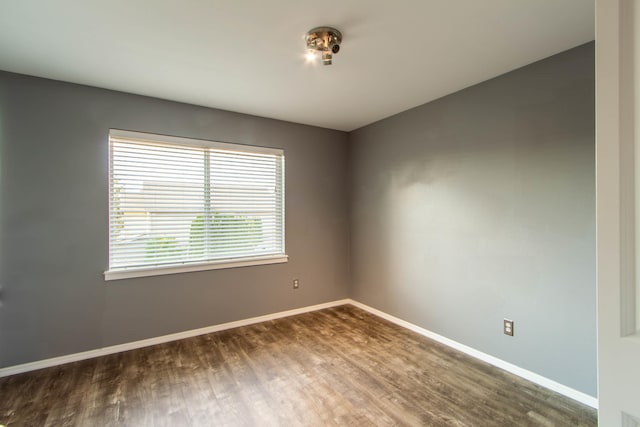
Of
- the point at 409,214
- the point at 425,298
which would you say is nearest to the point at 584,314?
the point at 425,298

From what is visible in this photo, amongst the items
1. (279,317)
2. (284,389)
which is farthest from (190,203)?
(284,389)

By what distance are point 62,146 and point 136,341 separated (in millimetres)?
1923

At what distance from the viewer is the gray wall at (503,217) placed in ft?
6.68

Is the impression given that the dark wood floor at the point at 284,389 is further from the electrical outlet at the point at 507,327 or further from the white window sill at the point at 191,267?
the white window sill at the point at 191,267

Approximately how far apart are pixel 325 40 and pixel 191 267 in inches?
99.8

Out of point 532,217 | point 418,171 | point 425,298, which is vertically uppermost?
point 418,171

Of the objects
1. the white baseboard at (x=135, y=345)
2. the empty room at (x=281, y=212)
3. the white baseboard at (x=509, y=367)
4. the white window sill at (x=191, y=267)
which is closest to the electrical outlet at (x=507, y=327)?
the empty room at (x=281, y=212)

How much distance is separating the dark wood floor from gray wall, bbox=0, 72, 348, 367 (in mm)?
307

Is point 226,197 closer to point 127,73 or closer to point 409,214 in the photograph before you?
point 127,73

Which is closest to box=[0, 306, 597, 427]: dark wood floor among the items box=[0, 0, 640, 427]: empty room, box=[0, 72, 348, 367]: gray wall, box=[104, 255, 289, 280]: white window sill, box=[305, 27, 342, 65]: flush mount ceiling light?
box=[0, 0, 640, 427]: empty room

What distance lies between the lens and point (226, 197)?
11.0ft

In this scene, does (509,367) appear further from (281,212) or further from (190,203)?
(190,203)

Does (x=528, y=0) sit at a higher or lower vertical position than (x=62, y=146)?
higher

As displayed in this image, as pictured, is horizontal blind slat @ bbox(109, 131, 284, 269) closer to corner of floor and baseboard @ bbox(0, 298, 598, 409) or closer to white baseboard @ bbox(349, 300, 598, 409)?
corner of floor and baseboard @ bbox(0, 298, 598, 409)
